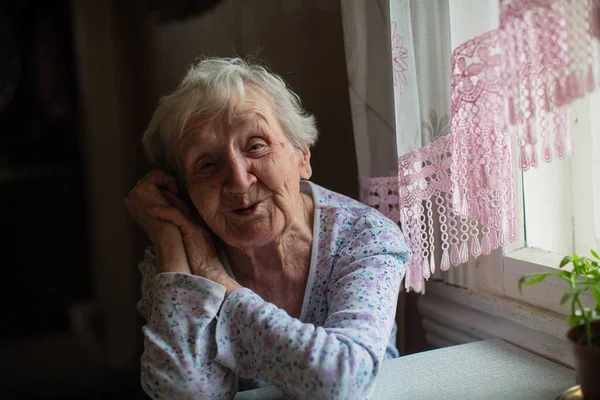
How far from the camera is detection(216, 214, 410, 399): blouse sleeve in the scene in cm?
93

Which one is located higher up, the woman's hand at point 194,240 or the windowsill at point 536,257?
the woman's hand at point 194,240

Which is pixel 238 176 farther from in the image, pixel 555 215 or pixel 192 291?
pixel 555 215

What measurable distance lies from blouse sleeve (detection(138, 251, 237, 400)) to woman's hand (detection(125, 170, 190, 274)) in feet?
0.22

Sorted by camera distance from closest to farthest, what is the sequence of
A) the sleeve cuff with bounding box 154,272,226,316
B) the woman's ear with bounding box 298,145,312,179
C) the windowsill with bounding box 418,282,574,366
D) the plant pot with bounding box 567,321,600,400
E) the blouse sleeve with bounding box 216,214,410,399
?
the plant pot with bounding box 567,321,600,400, the blouse sleeve with bounding box 216,214,410,399, the sleeve cuff with bounding box 154,272,226,316, the windowsill with bounding box 418,282,574,366, the woman's ear with bounding box 298,145,312,179

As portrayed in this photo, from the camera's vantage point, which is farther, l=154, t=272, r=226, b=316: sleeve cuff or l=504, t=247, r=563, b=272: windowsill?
l=504, t=247, r=563, b=272: windowsill

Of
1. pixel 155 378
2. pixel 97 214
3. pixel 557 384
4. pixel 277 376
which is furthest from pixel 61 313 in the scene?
pixel 557 384

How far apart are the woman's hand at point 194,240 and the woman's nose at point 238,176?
0.15 meters

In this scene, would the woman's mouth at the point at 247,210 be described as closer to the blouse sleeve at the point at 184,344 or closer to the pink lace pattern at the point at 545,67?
the blouse sleeve at the point at 184,344

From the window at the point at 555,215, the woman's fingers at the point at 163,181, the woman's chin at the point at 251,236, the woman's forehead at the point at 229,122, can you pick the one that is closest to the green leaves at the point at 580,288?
the window at the point at 555,215

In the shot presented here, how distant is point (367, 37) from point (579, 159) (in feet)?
2.08

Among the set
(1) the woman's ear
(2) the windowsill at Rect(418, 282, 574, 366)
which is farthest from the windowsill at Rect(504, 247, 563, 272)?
(1) the woman's ear

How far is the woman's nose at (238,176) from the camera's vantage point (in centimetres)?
115

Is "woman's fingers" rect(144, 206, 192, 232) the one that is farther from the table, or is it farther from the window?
the window

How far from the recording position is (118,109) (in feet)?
6.01
